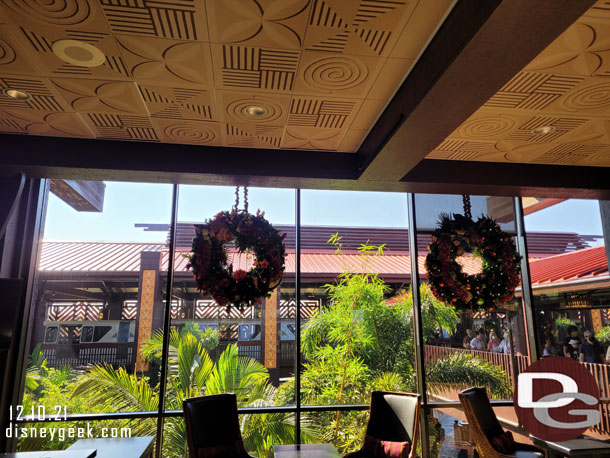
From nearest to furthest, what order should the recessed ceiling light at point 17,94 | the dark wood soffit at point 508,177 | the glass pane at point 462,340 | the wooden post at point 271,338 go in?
the recessed ceiling light at point 17,94
the dark wood soffit at point 508,177
the wooden post at point 271,338
the glass pane at point 462,340

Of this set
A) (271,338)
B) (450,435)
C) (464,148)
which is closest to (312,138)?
(464,148)

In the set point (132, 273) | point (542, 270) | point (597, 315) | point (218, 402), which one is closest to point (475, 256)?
point (542, 270)

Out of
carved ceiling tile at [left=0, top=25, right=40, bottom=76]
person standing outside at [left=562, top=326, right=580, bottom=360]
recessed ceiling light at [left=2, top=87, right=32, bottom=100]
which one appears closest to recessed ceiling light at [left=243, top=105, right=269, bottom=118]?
carved ceiling tile at [left=0, top=25, right=40, bottom=76]

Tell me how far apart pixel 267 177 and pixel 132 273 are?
1954 mm

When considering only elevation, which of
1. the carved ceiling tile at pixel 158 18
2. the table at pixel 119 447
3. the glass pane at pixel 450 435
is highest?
the carved ceiling tile at pixel 158 18

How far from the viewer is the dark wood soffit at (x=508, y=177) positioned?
13.1ft

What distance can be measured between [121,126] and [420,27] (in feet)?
7.52

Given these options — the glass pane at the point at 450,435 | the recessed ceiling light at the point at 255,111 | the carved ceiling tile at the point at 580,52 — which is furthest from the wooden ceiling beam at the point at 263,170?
the glass pane at the point at 450,435

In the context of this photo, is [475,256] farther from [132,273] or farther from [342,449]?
[132,273]

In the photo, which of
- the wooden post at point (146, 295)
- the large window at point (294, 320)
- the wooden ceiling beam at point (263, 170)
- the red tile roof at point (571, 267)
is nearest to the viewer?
the wooden ceiling beam at point (263, 170)

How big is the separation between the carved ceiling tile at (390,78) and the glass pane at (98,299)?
2.83 meters

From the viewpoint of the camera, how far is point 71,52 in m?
2.36

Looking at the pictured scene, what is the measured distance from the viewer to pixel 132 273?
456 cm

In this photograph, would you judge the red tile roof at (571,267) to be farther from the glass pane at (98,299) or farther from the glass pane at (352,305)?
the glass pane at (98,299)
